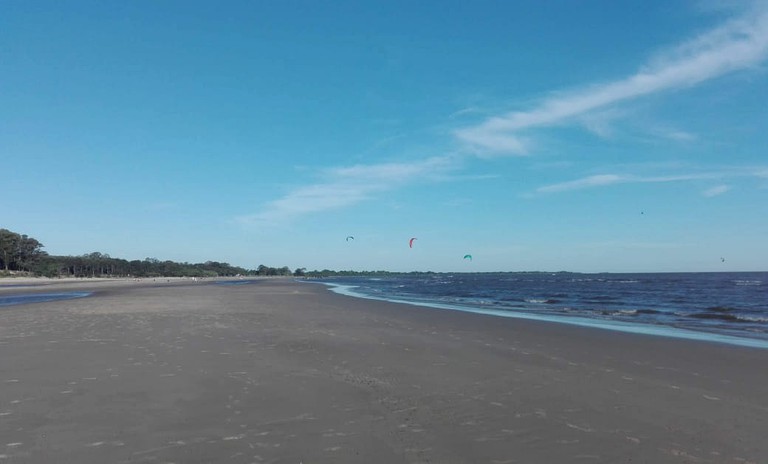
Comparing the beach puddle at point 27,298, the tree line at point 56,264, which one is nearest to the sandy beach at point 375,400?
the beach puddle at point 27,298

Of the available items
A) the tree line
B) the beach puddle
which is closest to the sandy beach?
the beach puddle

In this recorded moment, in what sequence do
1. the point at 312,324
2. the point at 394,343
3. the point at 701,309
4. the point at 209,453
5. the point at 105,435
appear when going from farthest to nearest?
the point at 701,309
the point at 312,324
the point at 394,343
the point at 105,435
the point at 209,453

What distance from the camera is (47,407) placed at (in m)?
7.51

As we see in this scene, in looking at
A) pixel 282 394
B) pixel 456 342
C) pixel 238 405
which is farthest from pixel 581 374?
pixel 238 405

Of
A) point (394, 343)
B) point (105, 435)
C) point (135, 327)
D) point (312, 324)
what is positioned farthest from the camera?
point (312, 324)

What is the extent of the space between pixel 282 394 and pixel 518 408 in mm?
3675

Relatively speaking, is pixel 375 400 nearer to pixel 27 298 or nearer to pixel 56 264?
pixel 27 298

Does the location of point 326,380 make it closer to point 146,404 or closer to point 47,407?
point 146,404

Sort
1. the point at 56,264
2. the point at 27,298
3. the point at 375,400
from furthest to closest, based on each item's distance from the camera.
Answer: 1. the point at 56,264
2. the point at 27,298
3. the point at 375,400

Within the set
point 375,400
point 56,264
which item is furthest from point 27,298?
point 56,264

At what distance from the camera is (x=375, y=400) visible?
26.6 feet

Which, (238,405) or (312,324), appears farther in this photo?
(312,324)

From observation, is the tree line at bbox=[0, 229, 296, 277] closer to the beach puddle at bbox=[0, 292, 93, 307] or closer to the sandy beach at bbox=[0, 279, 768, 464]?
the beach puddle at bbox=[0, 292, 93, 307]

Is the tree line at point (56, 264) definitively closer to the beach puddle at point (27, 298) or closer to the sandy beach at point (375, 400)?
the beach puddle at point (27, 298)
